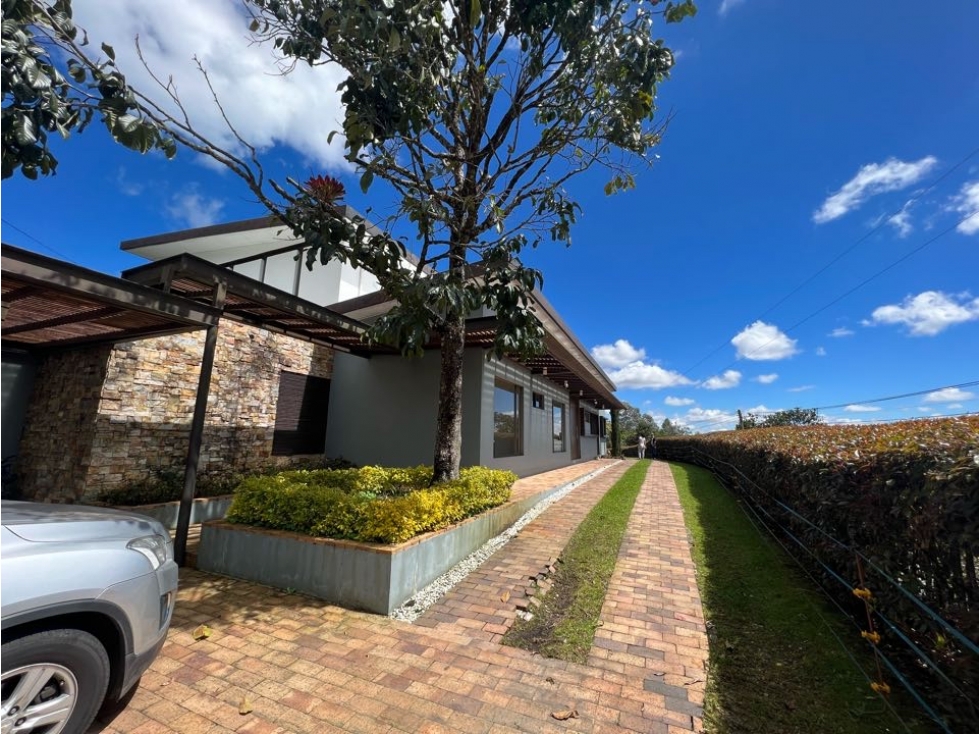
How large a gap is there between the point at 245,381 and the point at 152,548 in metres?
6.37

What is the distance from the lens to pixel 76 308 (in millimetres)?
4711

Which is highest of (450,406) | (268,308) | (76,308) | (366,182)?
(366,182)

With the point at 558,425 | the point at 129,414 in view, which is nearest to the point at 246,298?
the point at 129,414

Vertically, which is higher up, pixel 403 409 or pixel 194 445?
pixel 403 409

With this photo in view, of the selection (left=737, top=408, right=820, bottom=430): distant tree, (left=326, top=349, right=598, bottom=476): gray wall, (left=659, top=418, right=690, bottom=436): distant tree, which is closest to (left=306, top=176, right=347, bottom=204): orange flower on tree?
(left=326, top=349, right=598, bottom=476): gray wall

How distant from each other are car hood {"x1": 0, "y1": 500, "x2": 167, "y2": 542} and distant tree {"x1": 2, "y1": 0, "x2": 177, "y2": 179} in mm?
2379

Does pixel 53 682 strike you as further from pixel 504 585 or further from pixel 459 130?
pixel 459 130

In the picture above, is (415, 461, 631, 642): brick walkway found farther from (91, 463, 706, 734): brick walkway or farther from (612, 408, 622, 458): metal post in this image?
(612, 408, 622, 458): metal post

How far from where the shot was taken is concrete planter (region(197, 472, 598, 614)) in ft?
12.1

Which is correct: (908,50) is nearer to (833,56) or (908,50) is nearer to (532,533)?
(833,56)

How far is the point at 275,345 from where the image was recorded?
8641mm

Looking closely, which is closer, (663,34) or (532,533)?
(663,34)

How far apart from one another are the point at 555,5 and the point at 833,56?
20.8 feet

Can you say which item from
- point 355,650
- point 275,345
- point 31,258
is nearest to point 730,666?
point 355,650
